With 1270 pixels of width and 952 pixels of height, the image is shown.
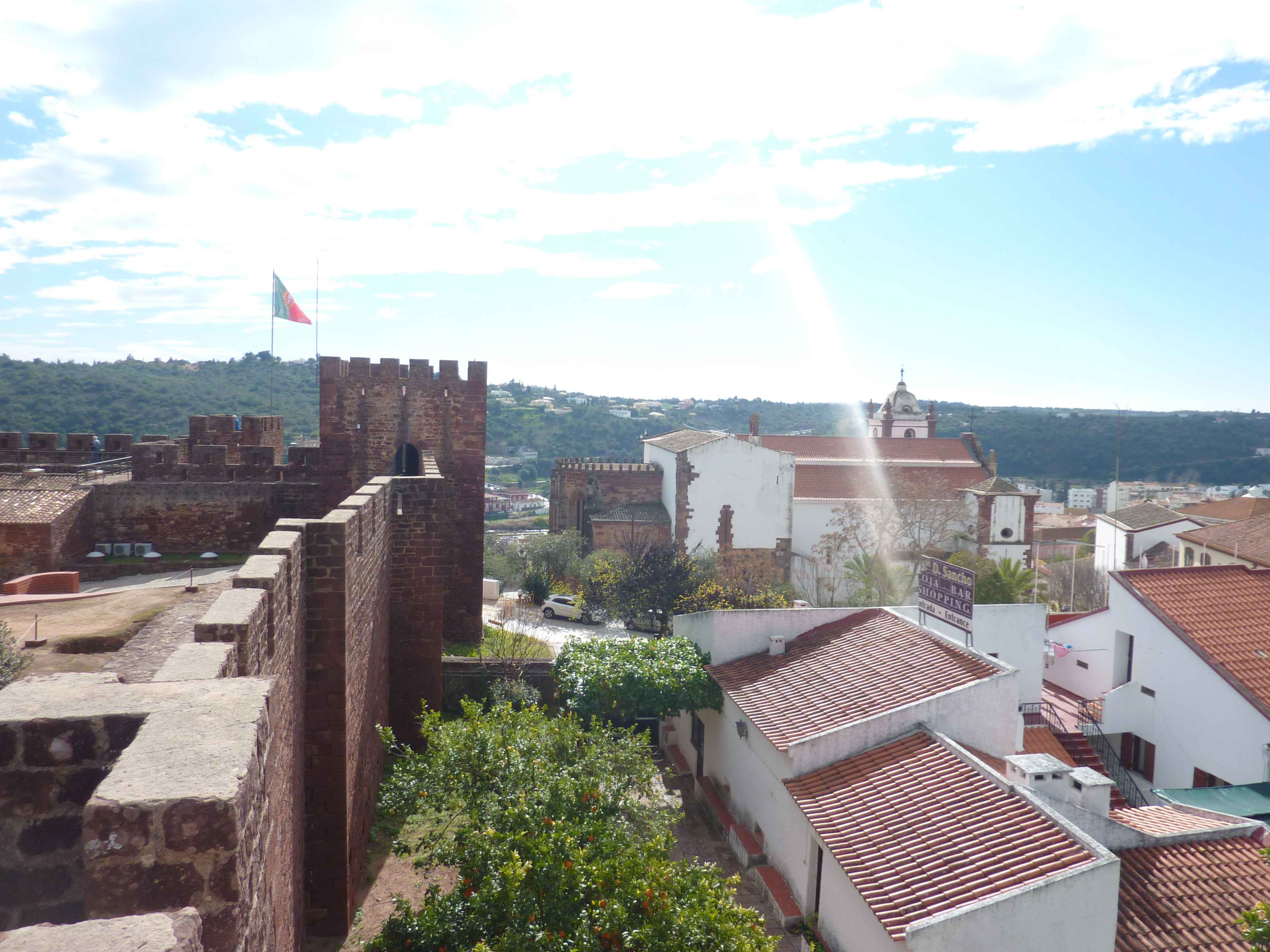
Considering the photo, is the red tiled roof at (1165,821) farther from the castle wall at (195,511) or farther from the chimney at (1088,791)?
the castle wall at (195,511)

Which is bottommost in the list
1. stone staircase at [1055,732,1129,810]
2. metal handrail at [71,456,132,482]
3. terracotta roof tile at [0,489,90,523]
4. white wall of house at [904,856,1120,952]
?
stone staircase at [1055,732,1129,810]

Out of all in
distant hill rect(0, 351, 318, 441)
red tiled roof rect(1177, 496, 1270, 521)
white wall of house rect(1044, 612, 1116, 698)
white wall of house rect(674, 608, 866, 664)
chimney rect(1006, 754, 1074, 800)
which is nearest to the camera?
chimney rect(1006, 754, 1074, 800)

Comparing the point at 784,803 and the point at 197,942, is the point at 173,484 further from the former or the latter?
the point at 197,942

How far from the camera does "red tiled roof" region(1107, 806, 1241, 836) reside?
36.8 feet

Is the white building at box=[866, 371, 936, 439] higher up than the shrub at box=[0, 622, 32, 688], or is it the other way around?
the white building at box=[866, 371, 936, 439]

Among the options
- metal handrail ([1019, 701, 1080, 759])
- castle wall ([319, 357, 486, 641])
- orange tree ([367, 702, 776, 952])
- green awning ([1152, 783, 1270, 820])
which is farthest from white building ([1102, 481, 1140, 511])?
orange tree ([367, 702, 776, 952])

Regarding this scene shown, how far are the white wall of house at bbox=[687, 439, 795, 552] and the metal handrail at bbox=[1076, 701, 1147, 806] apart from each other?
16.9m

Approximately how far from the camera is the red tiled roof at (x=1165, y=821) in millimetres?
11211

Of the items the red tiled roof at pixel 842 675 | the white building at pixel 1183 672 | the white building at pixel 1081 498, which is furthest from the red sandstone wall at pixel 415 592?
the white building at pixel 1081 498

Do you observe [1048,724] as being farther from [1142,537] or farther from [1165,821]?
[1142,537]

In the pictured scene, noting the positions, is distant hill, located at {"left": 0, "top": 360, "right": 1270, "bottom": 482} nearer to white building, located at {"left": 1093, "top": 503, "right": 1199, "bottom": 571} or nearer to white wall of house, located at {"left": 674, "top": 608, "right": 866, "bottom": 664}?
white building, located at {"left": 1093, "top": 503, "right": 1199, "bottom": 571}

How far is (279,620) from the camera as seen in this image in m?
6.38

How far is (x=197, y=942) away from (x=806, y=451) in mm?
40704

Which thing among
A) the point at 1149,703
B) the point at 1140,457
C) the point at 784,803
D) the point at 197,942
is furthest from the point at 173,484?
the point at 1140,457
